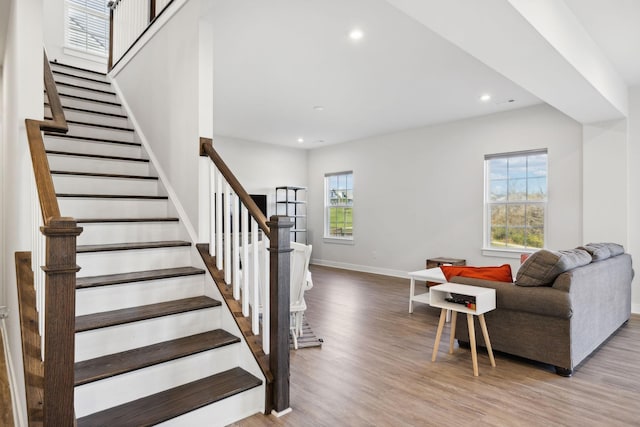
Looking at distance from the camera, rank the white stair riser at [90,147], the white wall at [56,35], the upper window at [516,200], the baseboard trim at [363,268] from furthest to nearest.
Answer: the baseboard trim at [363,268]
the white wall at [56,35]
the upper window at [516,200]
the white stair riser at [90,147]

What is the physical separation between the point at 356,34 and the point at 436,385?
292cm

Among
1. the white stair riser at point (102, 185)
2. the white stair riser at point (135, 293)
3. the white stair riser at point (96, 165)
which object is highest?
the white stair riser at point (96, 165)

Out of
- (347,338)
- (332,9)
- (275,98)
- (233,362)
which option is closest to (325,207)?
(275,98)

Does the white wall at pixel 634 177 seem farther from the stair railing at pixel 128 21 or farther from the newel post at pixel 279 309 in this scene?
the stair railing at pixel 128 21

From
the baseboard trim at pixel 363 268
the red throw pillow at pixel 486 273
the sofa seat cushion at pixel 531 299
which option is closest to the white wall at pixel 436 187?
the baseboard trim at pixel 363 268

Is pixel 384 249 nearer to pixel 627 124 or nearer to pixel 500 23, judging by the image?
pixel 627 124

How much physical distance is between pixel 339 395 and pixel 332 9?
2846 mm

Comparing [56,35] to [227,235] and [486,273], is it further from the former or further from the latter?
[486,273]

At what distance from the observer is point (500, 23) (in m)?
2.26

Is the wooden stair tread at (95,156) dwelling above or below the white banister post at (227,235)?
above

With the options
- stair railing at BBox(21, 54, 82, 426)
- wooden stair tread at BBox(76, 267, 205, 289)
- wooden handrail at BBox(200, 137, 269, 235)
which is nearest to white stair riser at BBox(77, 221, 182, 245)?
wooden stair tread at BBox(76, 267, 205, 289)

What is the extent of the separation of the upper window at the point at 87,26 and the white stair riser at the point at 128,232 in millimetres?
4545

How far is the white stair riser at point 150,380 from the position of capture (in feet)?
5.85

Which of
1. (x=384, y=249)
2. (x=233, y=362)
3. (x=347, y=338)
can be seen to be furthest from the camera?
(x=384, y=249)
